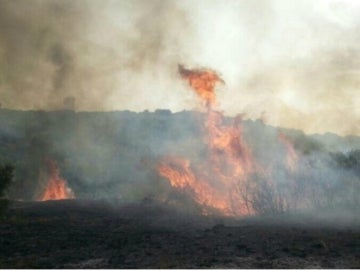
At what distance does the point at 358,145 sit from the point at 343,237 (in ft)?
246

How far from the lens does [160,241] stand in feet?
62.1

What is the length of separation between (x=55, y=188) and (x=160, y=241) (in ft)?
77.6

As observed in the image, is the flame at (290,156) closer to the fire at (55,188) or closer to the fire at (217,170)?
the fire at (217,170)

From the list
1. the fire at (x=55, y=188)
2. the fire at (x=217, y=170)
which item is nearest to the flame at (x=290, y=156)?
the fire at (x=217, y=170)

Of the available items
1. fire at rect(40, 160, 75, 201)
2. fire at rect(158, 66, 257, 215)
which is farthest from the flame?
fire at rect(40, 160, 75, 201)

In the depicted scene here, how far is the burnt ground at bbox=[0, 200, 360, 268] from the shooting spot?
15242 mm

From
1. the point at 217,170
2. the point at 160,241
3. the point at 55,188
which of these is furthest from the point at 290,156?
the point at 160,241

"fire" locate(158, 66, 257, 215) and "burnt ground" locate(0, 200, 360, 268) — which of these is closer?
"burnt ground" locate(0, 200, 360, 268)

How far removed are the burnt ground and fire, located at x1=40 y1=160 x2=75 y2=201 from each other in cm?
1173

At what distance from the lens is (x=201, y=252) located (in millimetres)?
16766

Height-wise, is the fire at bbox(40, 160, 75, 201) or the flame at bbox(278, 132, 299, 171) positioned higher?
the flame at bbox(278, 132, 299, 171)

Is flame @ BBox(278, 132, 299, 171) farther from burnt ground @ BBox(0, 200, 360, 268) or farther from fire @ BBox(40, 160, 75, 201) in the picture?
fire @ BBox(40, 160, 75, 201)

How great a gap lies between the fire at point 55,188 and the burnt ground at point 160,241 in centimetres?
1173

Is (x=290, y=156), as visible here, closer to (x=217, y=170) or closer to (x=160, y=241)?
(x=217, y=170)
